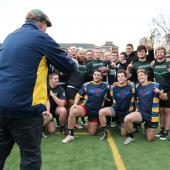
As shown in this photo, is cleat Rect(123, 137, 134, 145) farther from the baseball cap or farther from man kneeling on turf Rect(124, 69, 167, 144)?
the baseball cap

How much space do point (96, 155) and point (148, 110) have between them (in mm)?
1736

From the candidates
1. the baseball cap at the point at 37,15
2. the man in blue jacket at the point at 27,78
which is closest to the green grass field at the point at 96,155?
the man in blue jacket at the point at 27,78

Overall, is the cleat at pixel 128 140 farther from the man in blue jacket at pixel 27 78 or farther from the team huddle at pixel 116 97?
the man in blue jacket at pixel 27 78

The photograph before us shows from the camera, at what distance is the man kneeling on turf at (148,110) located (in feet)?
22.4

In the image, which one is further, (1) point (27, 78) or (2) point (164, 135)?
(2) point (164, 135)

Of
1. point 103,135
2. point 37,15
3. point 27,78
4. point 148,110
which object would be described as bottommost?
point 103,135

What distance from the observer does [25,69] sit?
325cm

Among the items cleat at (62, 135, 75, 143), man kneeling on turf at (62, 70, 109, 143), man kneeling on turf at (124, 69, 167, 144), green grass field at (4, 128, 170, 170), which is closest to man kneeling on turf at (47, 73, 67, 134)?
man kneeling on turf at (62, 70, 109, 143)

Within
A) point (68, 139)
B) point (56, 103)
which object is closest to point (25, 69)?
point (68, 139)

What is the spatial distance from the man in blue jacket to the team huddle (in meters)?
3.26

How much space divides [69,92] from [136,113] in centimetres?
194

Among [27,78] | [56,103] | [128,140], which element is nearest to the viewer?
[27,78]

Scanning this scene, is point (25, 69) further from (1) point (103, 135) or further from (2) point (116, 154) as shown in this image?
(1) point (103, 135)

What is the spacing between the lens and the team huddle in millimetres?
6910
